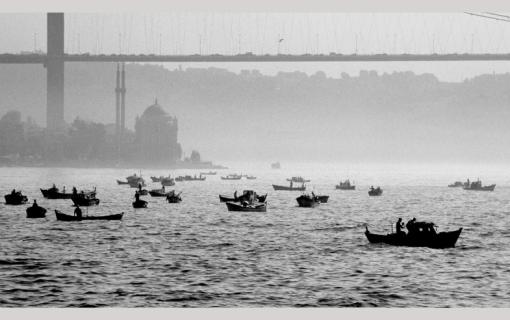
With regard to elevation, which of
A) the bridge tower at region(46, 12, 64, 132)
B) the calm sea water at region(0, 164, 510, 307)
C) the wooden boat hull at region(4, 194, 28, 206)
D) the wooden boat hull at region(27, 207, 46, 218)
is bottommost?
the calm sea water at region(0, 164, 510, 307)

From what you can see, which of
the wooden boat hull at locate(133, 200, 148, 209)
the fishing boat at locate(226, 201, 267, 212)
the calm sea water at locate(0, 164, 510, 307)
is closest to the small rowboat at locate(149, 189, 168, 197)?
the wooden boat hull at locate(133, 200, 148, 209)

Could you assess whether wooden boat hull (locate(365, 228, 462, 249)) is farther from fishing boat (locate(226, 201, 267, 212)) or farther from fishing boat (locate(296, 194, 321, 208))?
fishing boat (locate(296, 194, 321, 208))

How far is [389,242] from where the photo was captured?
5191 centimetres

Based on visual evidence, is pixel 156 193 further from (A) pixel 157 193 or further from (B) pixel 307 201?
(B) pixel 307 201

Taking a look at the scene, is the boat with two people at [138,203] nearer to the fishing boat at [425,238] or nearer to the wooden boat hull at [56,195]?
the wooden boat hull at [56,195]

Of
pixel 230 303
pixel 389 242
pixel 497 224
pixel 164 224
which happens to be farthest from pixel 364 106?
pixel 230 303

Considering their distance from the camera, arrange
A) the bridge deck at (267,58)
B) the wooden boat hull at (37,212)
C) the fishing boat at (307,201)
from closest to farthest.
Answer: the bridge deck at (267,58)
the wooden boat hull at (37,212)
the fishing boat at (307,201)

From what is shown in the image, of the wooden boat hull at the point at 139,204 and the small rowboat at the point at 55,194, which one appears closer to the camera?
the wooden boat hull at the point at 139,204

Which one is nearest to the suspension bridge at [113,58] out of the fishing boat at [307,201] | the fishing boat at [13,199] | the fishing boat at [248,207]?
the fishing boat at [13,199]

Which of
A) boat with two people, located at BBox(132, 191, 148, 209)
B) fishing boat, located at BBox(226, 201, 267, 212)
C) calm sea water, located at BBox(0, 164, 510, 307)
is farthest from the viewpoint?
boat with two people, located at BBox(132, 191, 148, 209)

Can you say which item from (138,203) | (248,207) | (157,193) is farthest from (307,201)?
(157,193)

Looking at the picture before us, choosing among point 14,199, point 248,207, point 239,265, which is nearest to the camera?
point 239,265

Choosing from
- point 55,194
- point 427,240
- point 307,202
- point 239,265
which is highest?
point 55,194

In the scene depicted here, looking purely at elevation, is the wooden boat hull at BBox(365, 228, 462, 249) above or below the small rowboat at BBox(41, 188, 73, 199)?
below
